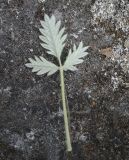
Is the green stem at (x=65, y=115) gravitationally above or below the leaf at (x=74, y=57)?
below

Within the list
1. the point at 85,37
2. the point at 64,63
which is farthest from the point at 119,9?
the point at 64,63

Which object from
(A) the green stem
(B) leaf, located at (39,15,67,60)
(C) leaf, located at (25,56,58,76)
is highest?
(B) leaf, located at (39,15,67,60)

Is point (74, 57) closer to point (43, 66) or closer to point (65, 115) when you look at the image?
point (43, 66)

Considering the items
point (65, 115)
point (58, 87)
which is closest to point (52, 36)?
point (58, 87)

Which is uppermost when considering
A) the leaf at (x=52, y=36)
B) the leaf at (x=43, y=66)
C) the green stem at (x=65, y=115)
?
the leaf at (x=52, y=36)

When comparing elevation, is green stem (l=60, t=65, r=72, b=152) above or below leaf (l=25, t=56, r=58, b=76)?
below
